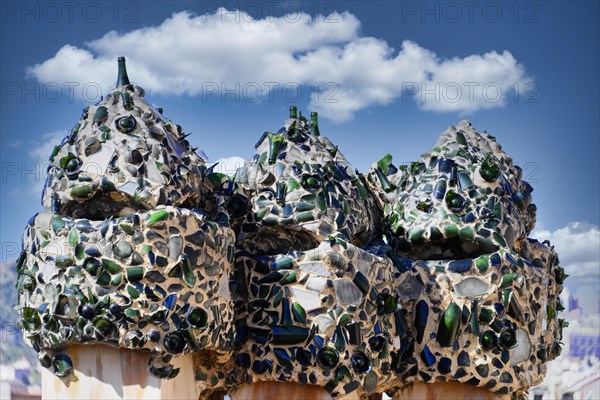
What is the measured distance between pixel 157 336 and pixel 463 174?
190 inches

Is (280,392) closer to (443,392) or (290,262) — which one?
(290,262)

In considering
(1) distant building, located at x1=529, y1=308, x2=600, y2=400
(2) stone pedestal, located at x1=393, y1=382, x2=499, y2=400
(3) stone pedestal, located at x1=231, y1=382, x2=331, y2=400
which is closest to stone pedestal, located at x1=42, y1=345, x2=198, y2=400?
(3) stone pedestal, located at x1=231, y1=382, x2=331, y2=400

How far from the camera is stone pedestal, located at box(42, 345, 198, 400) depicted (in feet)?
36.1

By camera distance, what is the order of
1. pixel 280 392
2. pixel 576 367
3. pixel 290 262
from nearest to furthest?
1. pixel 290 262
2. pixel 280 392
3. pixel 576 367

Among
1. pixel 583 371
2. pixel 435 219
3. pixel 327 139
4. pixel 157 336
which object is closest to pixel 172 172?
pixel 157 336

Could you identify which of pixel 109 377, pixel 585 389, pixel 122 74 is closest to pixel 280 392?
pixel 109 377

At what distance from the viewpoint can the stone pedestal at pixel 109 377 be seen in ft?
36.1

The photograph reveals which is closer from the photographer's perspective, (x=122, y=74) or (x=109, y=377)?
(x=109, y=377)

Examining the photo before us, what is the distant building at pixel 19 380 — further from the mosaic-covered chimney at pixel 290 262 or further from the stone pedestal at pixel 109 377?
the stone pedestal at pixel 109 377

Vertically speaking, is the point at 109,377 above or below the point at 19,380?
below

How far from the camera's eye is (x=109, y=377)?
11.0 m

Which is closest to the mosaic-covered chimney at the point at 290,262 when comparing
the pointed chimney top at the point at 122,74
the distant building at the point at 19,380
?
the pointed chimney top at the point at 122,74

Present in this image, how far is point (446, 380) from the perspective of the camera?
529 inches

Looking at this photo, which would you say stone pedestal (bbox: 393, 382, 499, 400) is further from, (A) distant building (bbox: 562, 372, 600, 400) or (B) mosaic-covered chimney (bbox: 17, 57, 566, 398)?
(A) distant building (bbox: 562, 372, 600, 400)
